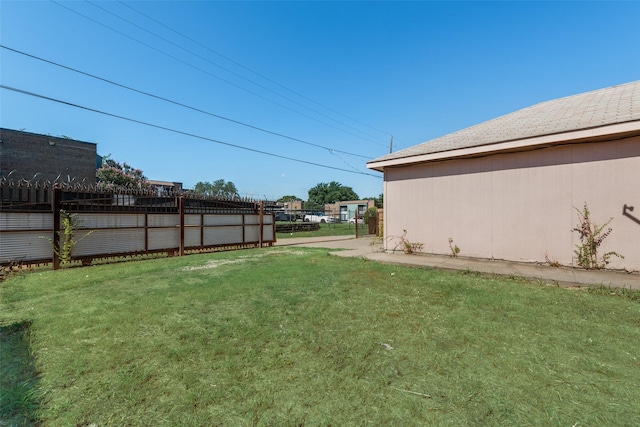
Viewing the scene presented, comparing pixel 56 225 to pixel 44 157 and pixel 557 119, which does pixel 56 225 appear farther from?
pixel 44 157

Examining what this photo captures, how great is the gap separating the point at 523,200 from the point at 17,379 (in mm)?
7931

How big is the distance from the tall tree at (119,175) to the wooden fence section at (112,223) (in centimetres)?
1585

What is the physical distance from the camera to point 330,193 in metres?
80.2

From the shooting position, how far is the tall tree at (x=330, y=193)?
79.4 m

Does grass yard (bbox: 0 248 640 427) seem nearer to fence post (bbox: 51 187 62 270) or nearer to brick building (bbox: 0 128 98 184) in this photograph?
fence post (bbox: 51 187 62 270)

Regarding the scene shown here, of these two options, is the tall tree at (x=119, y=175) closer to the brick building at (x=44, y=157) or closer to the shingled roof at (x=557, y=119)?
the brick building at (x=44, y=157)

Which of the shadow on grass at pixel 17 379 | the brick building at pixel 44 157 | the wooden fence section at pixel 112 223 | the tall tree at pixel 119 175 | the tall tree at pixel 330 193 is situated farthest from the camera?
the tall tree at pixel 330 193

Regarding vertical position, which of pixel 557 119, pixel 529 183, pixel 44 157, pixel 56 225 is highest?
pixel 44 157

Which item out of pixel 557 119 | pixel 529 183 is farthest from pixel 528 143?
pixel 557 119

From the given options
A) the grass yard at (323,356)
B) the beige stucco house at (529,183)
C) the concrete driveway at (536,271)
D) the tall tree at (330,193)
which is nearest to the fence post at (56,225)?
the grass yard at (323,356)

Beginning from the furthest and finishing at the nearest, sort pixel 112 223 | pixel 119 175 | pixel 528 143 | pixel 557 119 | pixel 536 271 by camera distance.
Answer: pixel 119 175 → pixel 112 223 → pixel 557 119 → pixel 528 143 → pixel 536 271

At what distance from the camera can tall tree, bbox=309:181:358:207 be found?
79.4 metres

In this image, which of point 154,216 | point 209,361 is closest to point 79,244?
point 154,216

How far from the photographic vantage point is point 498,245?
647 centimetres
